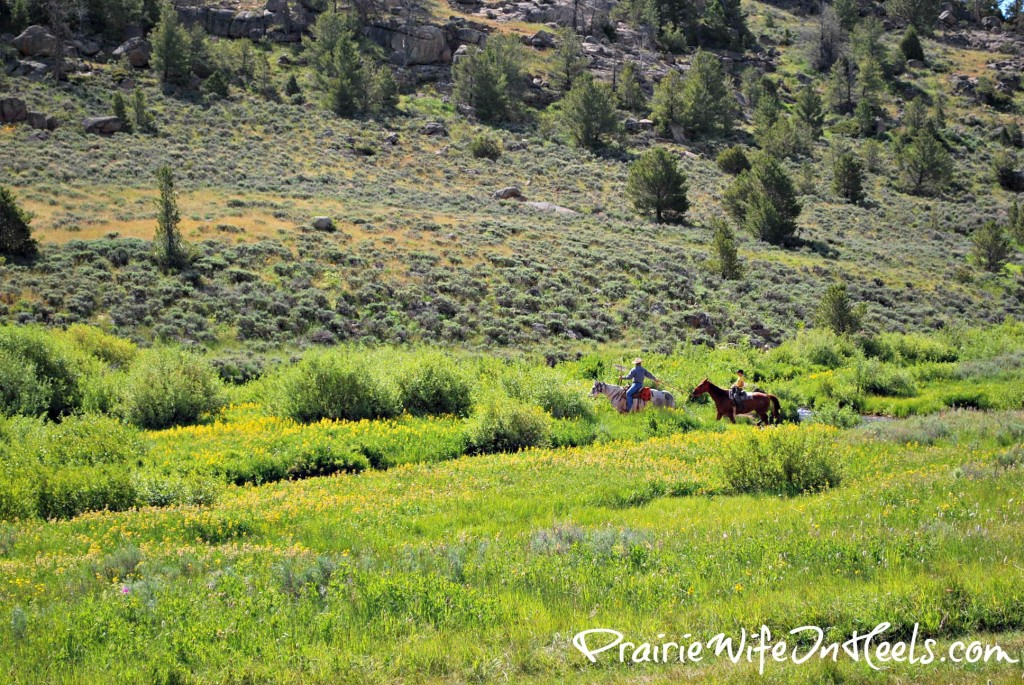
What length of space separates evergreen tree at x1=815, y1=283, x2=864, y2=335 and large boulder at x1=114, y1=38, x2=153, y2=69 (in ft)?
252

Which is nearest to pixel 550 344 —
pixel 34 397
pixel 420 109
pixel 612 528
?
pixel 34 397

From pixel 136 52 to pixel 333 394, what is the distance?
253ft

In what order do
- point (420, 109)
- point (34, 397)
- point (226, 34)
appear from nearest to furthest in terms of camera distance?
point (34, 397) < point (420, 109) < point (226, 34)

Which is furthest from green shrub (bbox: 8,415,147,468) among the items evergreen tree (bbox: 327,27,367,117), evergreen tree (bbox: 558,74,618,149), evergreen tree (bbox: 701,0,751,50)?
evergreen tree (bbox: 701,0,751,50)

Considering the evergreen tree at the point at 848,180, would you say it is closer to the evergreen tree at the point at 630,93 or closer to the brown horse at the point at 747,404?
the evergreen tree at the point at 630,93

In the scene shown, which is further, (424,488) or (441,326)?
(441,326)

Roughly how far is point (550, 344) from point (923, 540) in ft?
79.6

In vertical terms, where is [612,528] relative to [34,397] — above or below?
above

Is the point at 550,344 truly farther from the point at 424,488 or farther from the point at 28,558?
the point at 28,558

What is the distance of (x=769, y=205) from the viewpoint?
168 feet

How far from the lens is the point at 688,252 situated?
45.3m

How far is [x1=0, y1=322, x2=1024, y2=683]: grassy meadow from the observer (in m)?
5.08

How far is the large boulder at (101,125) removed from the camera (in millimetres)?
57844

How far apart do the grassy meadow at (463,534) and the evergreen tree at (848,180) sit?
5371 cm
